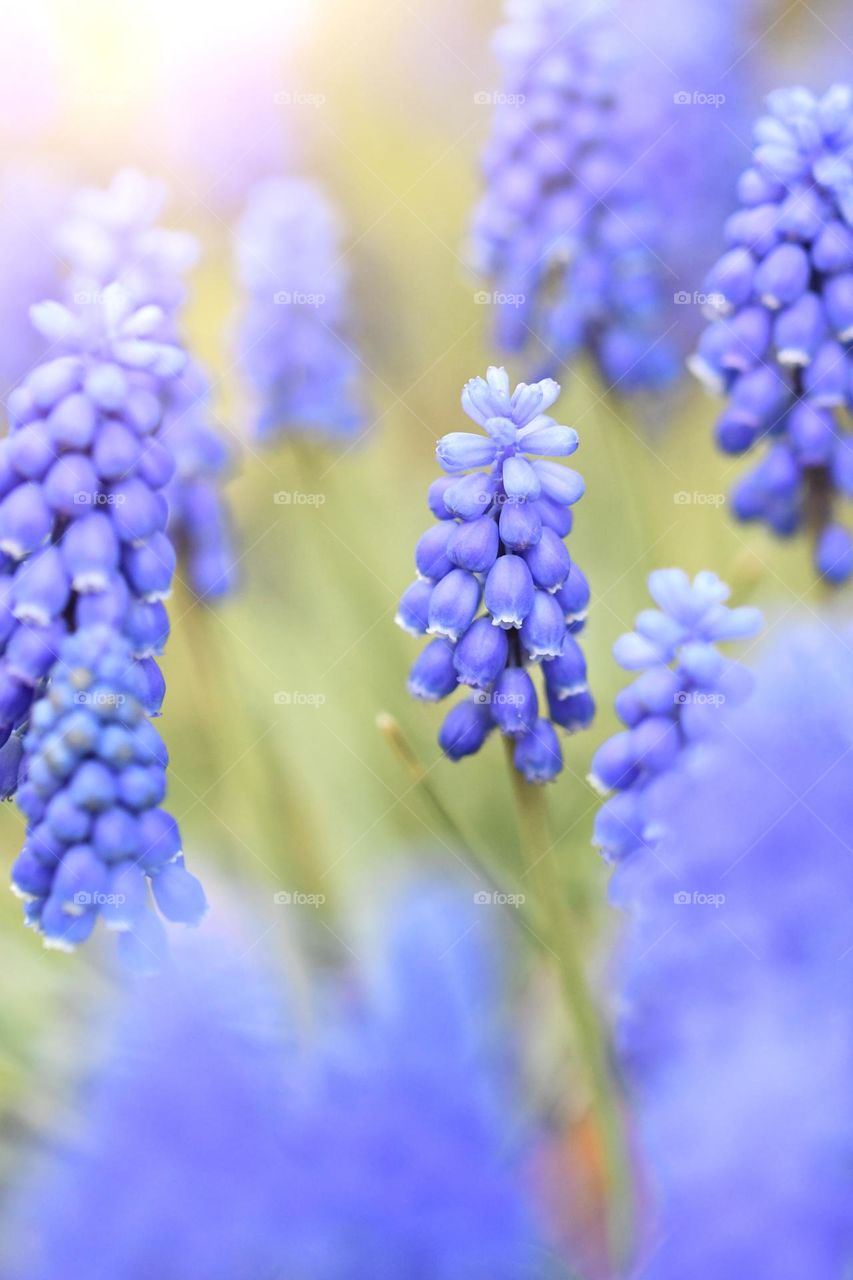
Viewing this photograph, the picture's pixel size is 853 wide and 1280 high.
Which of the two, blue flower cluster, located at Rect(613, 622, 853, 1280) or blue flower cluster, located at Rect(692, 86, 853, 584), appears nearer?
blue flower cluster, located at Rect(613, 622, 853, 1280)

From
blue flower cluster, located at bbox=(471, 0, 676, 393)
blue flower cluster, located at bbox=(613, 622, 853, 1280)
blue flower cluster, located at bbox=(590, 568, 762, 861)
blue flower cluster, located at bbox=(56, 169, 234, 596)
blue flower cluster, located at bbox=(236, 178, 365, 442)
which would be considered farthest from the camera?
blue flower cluster, located at bbox=(236, 178, 365, 442)

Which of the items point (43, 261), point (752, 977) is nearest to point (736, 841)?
point (752, 977)

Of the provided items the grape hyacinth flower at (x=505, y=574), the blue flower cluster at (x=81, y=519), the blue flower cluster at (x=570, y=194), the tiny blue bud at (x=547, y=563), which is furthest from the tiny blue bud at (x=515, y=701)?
the blue flower cluster at (x=570, y=194)

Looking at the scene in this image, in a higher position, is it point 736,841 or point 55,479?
point 55,479

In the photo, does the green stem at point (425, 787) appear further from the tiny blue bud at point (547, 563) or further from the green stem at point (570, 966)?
the tiny blue bud at point (547, 563)

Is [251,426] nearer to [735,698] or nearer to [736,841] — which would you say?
[735,698]

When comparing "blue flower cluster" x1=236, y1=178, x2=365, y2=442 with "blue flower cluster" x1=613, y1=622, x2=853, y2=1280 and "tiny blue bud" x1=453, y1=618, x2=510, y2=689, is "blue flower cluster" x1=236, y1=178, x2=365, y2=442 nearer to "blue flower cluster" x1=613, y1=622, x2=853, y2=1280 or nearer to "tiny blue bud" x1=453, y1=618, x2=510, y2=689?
"tiny blue bud" x1=453, y1=618, x2=510, y2=689

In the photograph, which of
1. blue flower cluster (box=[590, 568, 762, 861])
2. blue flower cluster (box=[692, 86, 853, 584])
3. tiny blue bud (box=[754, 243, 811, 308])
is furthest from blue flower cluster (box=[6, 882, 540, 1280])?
tiny blue bud (box=[754, 243, 811, 308])
